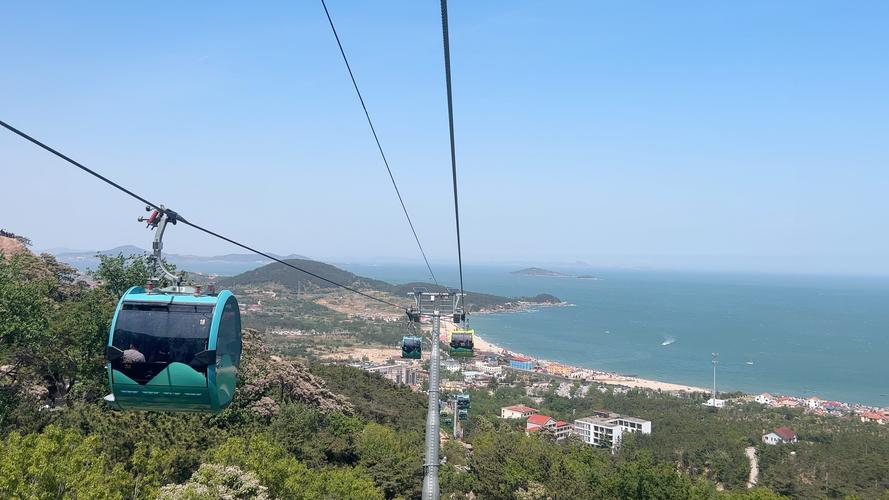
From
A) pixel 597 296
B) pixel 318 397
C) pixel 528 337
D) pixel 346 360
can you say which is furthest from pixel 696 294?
pixel 318 397

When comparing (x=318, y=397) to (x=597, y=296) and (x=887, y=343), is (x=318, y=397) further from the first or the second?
(x=597, y=296)

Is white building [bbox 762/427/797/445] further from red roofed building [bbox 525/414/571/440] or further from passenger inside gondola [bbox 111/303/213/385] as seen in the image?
passenger inside gondola [bbox 111/303/213/385]

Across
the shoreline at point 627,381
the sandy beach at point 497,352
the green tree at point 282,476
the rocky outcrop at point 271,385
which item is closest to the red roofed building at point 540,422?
the sandy beach at point 497,352

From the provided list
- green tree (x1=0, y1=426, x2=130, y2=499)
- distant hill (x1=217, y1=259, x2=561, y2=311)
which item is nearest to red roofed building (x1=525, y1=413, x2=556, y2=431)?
green tree (x1=0, y1=426, x2=130, y2=499)

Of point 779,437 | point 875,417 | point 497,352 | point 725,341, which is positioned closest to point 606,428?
point 779,437

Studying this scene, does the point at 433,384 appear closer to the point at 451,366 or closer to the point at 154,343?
the point at 154,343
